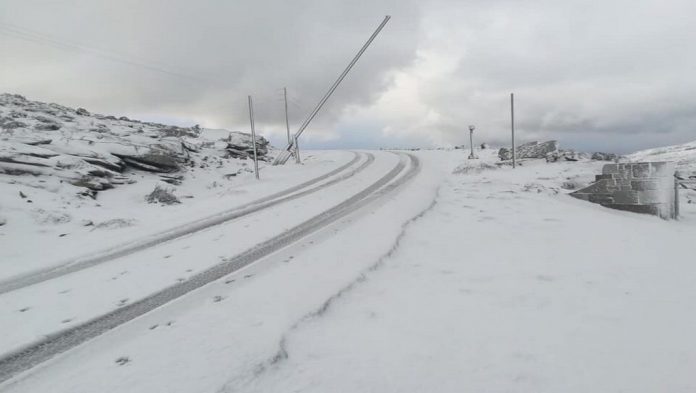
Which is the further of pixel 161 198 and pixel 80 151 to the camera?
pixel 80 151

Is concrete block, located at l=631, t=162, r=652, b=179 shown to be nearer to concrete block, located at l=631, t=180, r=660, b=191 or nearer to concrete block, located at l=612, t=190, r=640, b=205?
concrete block, located at l=631, t=180, r=660, b=191

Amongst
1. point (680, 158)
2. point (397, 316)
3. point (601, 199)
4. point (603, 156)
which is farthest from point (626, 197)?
point (680, 158)

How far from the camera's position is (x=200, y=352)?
3.04 meters

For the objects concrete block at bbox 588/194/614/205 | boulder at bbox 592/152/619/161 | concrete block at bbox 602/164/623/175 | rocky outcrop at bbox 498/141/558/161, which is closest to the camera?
concrete block at bbox 602/164/623/175

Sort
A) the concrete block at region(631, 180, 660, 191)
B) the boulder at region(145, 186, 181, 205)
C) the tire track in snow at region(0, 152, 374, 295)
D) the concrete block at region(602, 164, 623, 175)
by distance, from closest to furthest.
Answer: the tire track in snow at region(0, 152, 374, 295) < the concrete block at region(631, 180, 660, 191) < the concrete block at region(602, 164, 623, 175) < the boulder at region(145, 186, 181, 205)

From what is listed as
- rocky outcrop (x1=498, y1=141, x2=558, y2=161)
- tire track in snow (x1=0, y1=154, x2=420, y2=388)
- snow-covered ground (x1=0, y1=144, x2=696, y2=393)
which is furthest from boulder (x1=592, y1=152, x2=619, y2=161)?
tire track in snow (x1=0, y1=154, x2=420, y2=388)

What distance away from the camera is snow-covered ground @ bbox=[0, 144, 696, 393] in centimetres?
273

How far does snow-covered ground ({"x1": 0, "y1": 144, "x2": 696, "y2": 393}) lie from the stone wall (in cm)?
302

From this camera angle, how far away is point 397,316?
12.1 feet

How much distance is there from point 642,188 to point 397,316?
31.3ft

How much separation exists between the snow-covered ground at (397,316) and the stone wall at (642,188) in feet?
9.90

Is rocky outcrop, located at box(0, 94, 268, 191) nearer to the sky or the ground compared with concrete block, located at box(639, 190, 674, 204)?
nearer to the sky

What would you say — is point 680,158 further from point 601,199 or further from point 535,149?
point 601,199

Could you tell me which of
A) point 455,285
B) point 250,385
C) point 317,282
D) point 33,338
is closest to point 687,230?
point 455,285
